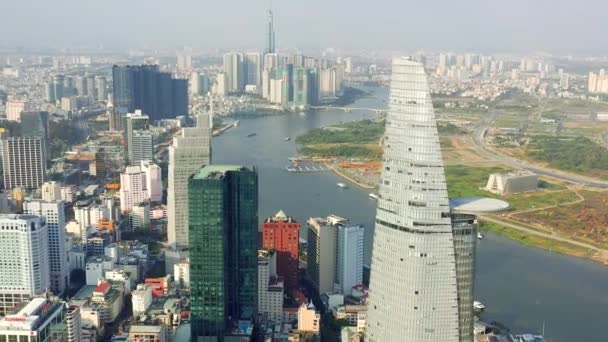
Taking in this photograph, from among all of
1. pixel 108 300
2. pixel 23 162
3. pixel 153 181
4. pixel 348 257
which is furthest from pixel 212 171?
pixel 23 162

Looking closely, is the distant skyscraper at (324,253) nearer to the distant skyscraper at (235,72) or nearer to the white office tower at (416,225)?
the white office tower at (416,225)

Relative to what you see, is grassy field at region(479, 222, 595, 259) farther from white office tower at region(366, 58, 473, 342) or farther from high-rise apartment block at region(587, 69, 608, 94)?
high-rise apartment block at region(587, 69, 608, 94)

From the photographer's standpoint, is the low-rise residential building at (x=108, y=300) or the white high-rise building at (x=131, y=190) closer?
the low-rise residential building at (x=108, y=300)

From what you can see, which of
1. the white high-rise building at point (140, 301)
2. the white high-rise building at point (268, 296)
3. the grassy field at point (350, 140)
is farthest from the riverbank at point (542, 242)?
the grassy field at point (350, 140)

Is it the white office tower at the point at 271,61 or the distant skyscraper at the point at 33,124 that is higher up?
the white office tower at the point at 271,61

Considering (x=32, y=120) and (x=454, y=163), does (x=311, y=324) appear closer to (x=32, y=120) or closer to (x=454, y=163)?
(x=454, y=163)

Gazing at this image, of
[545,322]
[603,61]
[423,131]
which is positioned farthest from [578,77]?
[423,131]

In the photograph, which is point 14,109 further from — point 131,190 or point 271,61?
point 271,61
